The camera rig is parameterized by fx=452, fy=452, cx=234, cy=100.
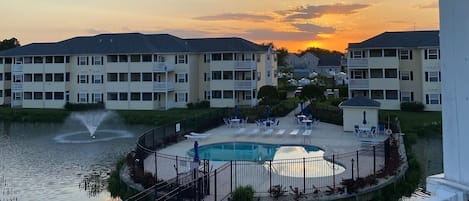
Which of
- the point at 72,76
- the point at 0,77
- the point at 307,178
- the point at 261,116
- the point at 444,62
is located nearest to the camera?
the point at 444,62

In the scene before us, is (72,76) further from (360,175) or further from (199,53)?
(360,175)

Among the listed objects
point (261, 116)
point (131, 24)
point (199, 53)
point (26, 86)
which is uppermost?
point (131, 24)

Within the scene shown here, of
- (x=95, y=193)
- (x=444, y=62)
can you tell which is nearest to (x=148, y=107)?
(x=95, y=193)

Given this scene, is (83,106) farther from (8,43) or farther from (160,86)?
(8,43)

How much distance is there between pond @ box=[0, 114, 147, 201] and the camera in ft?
59.7

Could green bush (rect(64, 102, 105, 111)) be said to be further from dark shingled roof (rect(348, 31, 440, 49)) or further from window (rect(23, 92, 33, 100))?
dark shingled roof (rect(348, 31, 440, 49))

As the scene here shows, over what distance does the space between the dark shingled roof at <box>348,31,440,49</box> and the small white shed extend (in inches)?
685

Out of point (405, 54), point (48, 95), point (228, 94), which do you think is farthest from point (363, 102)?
point (48, 95)

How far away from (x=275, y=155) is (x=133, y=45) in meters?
33.8

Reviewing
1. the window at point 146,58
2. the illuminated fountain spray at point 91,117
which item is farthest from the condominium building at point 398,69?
the illuminated fountain spray at point 91,117

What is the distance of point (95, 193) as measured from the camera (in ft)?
59.1

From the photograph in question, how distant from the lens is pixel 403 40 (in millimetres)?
45281

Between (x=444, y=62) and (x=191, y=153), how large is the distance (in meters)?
20.5

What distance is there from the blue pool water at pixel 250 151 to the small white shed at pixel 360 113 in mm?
5878
